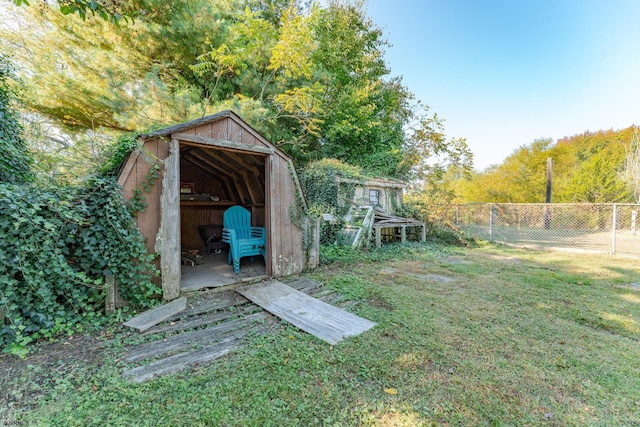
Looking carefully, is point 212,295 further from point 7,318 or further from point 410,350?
point 410,350

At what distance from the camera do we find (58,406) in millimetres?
1639

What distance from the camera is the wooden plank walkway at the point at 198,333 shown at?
212cm

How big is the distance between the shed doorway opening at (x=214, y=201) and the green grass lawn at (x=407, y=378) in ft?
7.60

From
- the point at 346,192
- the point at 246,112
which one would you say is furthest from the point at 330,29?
the point at 346,192

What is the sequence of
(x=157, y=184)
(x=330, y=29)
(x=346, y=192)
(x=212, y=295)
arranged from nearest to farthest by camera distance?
1. (x=157, y=184)
2. (x=212, y=295)
3. (x=346, y=192)
4. (x=330, y=29)

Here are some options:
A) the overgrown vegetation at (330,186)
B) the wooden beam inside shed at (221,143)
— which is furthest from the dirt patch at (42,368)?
the overgrown vegetation at (330,186)

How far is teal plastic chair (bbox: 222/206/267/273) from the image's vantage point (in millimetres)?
4578

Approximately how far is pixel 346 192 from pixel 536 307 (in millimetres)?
5882

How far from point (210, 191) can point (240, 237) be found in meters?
2.47

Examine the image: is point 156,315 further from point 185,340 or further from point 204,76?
point 204,76

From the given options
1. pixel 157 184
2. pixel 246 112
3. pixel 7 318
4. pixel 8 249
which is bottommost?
pixel 7 318

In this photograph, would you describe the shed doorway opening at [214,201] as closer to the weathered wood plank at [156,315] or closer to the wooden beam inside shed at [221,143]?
the wooden beam inside shed at [221,143]

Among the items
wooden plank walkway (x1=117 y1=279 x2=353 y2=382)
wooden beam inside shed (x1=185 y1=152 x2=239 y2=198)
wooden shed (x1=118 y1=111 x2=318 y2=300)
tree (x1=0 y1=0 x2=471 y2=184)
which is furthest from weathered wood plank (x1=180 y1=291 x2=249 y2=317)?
tree (x1=0 y1=0 x2=471 y2=184)

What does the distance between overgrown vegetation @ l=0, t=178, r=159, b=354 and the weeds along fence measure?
8.71 m
